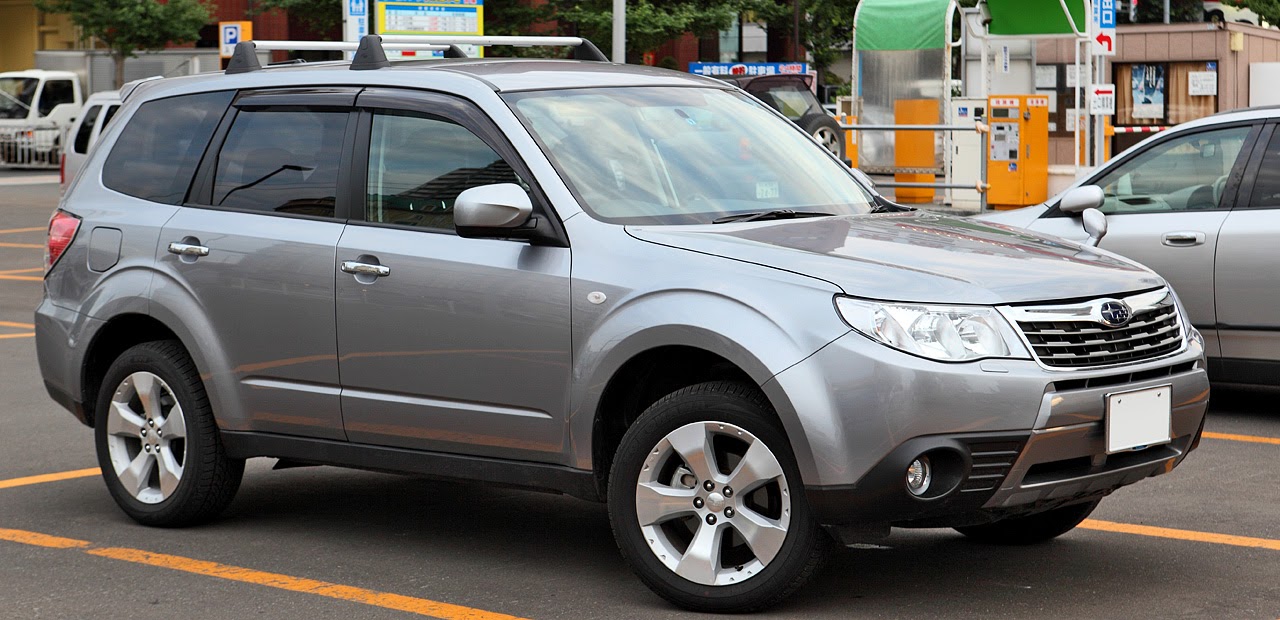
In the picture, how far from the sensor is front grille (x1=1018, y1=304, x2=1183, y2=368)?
15.2ft

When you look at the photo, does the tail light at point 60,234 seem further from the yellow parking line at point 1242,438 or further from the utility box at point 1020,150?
the utility box at point 1020,150

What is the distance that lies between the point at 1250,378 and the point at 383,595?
504 centimetres

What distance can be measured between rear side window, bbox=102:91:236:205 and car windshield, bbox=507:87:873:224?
4.80 feet

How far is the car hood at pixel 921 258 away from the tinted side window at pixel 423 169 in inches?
27.4

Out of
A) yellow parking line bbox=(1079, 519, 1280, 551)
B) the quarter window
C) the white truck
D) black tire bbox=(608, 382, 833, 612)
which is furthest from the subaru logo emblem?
the white truck

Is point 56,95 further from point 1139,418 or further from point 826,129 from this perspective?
point 1139,418

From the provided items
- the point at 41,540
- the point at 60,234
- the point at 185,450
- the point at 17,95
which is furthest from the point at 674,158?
the point at 17,95

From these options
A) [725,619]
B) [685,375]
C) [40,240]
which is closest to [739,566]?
[725,619]

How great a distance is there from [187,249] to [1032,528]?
3.18 meters

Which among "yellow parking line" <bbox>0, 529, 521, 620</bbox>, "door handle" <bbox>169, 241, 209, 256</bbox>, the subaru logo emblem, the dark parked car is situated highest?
the dark parked car

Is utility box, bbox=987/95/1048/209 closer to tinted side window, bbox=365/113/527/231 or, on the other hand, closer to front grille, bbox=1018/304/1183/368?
tinted side window, bbox=365/113/527/231

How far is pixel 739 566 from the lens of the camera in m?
4.89

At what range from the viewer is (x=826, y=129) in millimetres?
23891

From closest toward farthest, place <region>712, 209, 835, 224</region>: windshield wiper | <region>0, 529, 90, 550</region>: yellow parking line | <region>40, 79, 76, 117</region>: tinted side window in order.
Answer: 1. <region>712, 209, 835, 224</region>: windshield wiper
2. <region>0, 529, 90, 550</region>: yellow parking line
3. <region>40, 79, 76, 117</region>: tinted side window
